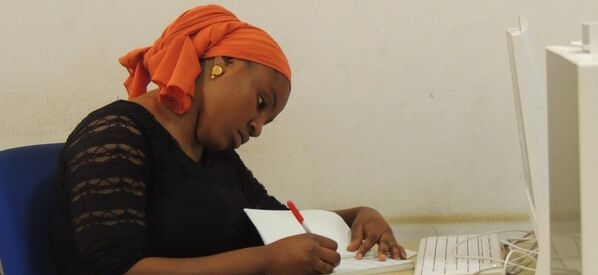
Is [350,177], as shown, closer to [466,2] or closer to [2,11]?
[466,2]

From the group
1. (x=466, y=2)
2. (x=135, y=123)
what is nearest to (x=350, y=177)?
(x=466, y=2)

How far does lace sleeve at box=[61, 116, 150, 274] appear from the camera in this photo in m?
1.21

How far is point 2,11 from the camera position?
185 cm

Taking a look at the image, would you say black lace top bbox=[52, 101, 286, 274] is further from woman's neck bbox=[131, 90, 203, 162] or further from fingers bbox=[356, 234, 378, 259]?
fingers bbox=[356, 234, 378, 259]

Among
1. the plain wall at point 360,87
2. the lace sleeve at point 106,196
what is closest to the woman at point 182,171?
the lace sleeve at point 106,196

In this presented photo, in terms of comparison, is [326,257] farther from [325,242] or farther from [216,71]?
[216,71]

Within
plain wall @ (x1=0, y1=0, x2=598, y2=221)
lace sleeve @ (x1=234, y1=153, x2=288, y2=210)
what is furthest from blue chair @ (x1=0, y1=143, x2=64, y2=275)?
plain wall @ (x1=0, y1=0, x2=598, y2=221)

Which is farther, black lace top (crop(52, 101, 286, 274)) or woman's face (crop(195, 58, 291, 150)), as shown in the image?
woman's face (crop(195, 58, 291, 150))

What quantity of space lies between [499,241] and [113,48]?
95 centimetres

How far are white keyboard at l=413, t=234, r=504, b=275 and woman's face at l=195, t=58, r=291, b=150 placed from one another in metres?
0.37

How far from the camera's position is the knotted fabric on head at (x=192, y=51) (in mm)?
1349

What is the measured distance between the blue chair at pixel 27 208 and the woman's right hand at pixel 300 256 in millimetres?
368

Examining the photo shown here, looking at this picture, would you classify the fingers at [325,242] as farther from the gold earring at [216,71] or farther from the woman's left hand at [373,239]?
the gold earring at [216,71]

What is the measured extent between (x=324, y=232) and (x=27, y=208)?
501 millimetres
